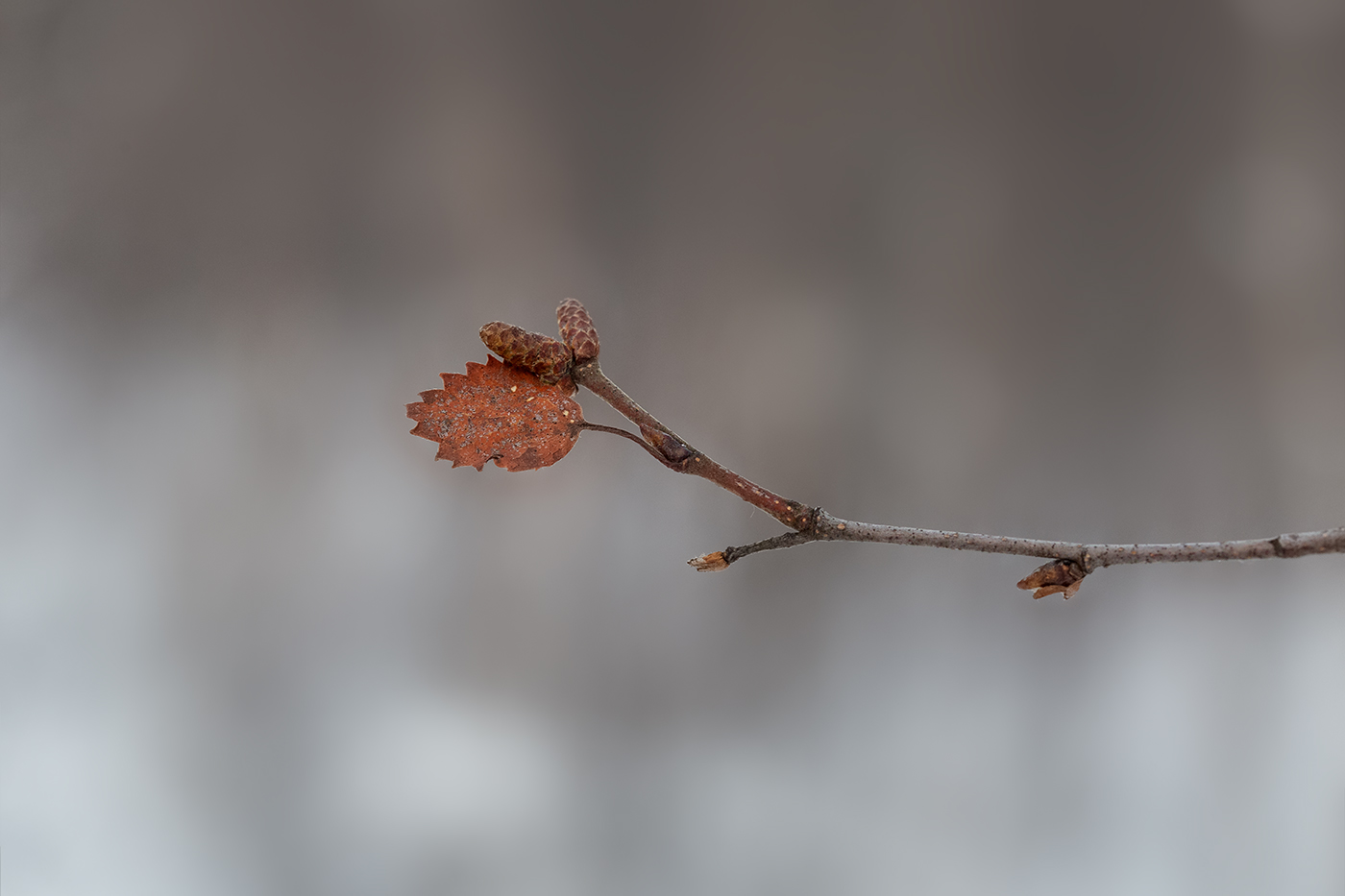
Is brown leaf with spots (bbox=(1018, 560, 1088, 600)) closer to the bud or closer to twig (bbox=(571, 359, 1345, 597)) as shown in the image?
twig (bbox=(571, 359, 1345, 597))

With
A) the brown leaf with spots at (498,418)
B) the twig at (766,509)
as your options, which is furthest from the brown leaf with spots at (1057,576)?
the brown leaf with spots at (498,418)

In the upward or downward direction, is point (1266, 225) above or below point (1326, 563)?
above

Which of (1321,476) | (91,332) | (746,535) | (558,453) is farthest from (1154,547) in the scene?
(91,332)

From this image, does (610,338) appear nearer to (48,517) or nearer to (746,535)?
(746,535)

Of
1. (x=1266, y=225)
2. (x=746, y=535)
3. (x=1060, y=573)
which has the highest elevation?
(x=1266, y=225)

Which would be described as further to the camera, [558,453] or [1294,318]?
[1294,318]

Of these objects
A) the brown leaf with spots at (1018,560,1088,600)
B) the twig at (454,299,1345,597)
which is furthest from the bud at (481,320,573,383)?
the brown leaf with spots at (1018,560,1088,600)

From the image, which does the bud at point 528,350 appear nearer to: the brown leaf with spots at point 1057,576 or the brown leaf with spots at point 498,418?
the brown leaf with spots at point 498,418
